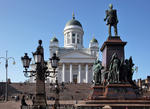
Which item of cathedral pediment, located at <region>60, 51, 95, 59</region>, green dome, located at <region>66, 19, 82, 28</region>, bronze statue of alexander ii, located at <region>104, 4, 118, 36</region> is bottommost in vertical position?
bronze statue of alexander ii, located at <region>104, 4, 118, 36</region>

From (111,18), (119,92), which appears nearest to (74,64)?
(111,18)

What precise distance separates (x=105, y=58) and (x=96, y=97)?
317 cm

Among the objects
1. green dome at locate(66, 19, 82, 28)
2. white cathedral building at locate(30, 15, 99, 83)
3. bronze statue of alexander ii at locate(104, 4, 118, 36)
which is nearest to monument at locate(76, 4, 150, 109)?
bronze statue of alexander ii at locate(104, 4, 118, 36)

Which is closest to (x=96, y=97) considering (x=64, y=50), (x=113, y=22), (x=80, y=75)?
(x=113, y=22)

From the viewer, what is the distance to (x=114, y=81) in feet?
55.3

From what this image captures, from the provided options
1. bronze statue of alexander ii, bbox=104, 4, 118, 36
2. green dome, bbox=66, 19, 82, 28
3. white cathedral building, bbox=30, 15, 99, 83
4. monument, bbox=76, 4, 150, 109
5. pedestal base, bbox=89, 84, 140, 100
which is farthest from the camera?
green dome, bbox=66, 19, 82, 28

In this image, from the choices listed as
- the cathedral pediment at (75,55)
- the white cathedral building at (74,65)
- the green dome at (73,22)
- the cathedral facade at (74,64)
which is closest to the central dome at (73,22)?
the green dome at (73,22)

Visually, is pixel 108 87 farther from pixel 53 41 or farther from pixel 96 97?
pixel 53 41

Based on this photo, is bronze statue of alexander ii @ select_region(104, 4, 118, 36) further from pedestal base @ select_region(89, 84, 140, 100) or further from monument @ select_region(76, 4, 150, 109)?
pedestal base @ select_region(89, 84, 140, 100)

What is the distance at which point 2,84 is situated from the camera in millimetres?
53969

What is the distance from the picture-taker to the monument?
15.5 meters

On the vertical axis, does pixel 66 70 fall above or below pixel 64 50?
below

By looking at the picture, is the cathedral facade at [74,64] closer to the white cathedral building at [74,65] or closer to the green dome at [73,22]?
the white cathedral building at [74,65]

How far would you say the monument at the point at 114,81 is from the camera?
15.5m
